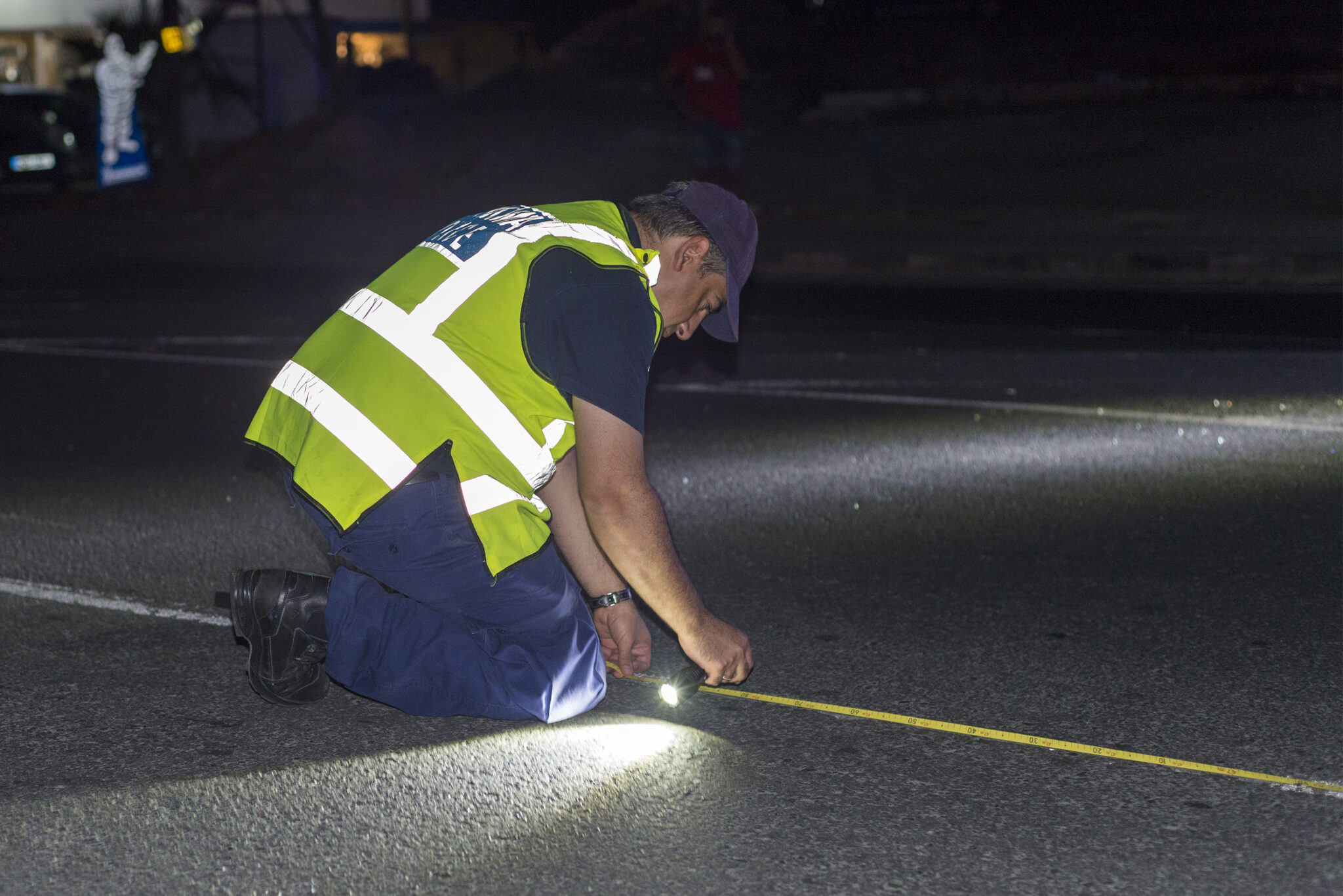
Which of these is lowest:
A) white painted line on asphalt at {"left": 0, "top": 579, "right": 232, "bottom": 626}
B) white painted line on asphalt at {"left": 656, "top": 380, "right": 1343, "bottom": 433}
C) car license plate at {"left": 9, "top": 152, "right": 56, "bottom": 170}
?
car license plate at {"left": 9, "top": 152, "right": 56, "bottom": 170}

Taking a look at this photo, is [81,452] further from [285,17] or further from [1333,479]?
[285,17]

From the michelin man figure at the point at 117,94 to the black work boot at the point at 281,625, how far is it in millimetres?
19636

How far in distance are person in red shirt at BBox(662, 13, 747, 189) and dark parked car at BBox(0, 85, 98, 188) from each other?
11450 mm

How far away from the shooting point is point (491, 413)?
3443 mm

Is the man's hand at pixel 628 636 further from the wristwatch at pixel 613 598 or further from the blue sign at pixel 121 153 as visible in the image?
the blue sign at pixel 121 153

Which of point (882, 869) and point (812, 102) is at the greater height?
point (882, 869)

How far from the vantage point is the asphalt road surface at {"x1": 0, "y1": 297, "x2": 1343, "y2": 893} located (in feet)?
9.89

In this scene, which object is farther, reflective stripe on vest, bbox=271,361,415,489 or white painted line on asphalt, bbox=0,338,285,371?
white painted line on asphalt, bbox=0,338,285,371

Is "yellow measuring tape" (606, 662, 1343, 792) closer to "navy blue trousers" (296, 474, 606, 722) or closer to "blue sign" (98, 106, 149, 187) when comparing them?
"navy blue trousers" (296, 474, 606, 722)

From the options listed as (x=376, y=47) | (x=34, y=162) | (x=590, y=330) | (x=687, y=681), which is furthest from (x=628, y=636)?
(x=376, y=47)

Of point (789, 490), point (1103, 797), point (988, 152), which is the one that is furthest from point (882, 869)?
point (988, 152)

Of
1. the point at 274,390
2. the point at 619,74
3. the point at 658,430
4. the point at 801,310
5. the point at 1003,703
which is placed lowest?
the point at 619,74

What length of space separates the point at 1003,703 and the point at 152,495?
12.1 ft

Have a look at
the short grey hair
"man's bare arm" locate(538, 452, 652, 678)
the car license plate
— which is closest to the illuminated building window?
the car license plate
